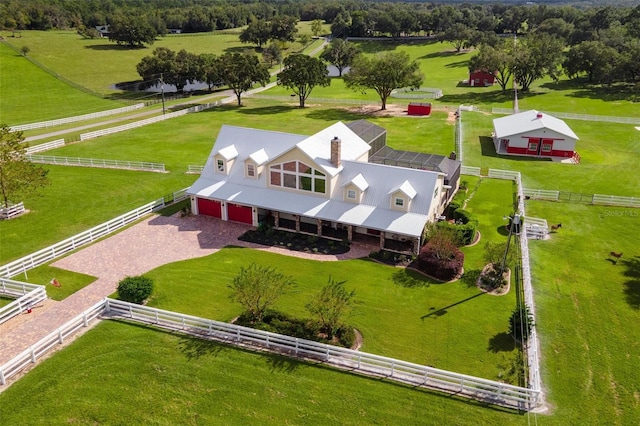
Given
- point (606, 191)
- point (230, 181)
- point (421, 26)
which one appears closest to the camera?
point (230, 181)

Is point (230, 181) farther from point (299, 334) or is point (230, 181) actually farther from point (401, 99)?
point (401, 99)

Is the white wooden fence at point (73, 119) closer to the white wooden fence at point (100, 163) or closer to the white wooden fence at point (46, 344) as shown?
the white wooden fence at point (100, 163)

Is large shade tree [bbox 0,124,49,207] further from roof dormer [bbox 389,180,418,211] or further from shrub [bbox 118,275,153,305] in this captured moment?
roof dormer [bbox 389,180,418,211]

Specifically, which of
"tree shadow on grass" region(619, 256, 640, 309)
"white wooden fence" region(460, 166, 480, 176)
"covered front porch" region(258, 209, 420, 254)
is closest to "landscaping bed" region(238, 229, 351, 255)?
"covered front porch" region(258, 209, 420, 254)

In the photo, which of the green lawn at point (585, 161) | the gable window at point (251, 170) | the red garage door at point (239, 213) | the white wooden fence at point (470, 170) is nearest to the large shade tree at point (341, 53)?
the green lawn at point (585, 161)

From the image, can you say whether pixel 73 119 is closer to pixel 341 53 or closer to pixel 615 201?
pixel 341 53

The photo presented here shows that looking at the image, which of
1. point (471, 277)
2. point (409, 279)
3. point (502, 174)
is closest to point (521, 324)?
point (471, 277)

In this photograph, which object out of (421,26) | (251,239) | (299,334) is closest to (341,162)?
(251,239)
